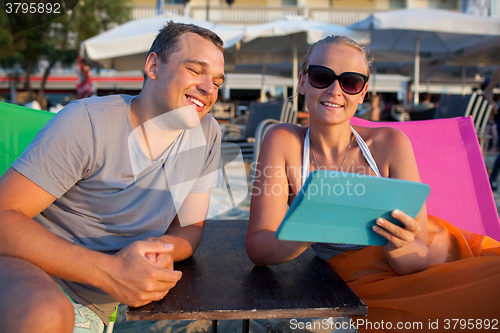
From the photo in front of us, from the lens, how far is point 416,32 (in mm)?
8219

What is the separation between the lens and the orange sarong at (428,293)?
3.72 feet

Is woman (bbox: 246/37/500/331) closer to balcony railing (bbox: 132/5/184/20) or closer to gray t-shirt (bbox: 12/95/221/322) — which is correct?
gray t-shirt (bbox: 12/95/221/322)

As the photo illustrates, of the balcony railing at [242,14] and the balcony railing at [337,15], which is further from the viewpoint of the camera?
the balcony railing at [337,15]

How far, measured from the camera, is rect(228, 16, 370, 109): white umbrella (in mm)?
7238

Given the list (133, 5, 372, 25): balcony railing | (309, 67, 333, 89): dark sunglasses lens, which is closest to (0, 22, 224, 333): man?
(309, 67, 333, 89): dark sunglasses lens

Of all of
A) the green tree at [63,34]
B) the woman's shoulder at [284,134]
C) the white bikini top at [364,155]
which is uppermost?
the woman's shoulder at [284,134]

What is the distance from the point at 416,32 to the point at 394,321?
8581mm

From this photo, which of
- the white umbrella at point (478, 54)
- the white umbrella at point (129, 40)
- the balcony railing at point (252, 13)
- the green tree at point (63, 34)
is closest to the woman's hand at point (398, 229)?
the white umbrella at point (129, 40)

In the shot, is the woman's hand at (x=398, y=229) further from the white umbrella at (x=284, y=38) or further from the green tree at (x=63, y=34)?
the green tree at (x=63, y=34)

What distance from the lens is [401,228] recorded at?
3.46 ft

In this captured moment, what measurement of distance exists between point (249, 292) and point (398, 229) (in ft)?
1.63

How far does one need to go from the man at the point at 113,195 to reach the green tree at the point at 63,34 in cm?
1703

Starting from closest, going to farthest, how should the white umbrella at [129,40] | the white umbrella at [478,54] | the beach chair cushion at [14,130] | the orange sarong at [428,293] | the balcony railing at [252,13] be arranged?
the orange sarong at [428,293] < the beach chair cushion at [14,130] < the white umbrella at [129,40] < the white umbrella at [478,54] < the balcony railing at [252,13]

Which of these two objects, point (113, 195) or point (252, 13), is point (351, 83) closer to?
point (113, 195)
